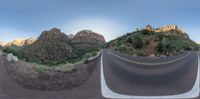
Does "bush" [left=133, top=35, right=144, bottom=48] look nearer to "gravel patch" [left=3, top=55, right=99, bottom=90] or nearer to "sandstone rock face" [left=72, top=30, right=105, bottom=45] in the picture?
"gravel patch" [left=3, top=55, right=99, bottom=90]

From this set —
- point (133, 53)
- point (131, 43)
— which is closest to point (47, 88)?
point (133, 53)

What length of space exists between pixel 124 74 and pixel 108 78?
190cm

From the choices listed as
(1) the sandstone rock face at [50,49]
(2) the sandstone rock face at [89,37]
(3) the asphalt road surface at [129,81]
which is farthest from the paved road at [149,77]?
(2) the sandstone rock face at [89,37]

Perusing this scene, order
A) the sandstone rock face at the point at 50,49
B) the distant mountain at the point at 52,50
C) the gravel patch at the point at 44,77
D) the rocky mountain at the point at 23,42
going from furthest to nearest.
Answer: the rocky mountain at the point at 23,42, the sandstone rock face at the point at 50,49, the distant mountain at the point at 52,50, the gravel patch at the point at 44,77

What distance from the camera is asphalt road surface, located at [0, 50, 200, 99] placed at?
75.6 feet

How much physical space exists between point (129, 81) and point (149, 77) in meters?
2.03

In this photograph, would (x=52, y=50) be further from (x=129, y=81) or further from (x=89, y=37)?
(x=89, y=37)

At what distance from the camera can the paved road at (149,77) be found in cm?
2525

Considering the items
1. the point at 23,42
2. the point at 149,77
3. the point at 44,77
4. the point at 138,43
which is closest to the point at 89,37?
the point at 23,42

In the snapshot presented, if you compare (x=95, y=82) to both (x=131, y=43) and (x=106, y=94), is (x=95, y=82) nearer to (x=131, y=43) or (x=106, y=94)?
(x=106, y=94)

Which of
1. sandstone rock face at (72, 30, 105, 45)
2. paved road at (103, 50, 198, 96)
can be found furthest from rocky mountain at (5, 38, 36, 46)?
paved road at (103, 50, 198, 96)

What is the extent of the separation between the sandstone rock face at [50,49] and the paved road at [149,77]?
22.2m

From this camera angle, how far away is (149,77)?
1102 inches

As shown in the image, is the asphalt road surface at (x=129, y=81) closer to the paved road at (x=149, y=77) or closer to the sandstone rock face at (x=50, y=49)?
the paved road at (x=149, y=77)
